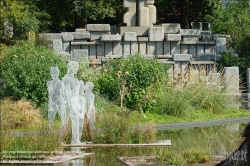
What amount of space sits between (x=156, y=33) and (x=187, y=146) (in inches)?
548

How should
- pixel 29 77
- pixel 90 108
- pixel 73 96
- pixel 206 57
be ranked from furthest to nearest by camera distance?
pixel 206 57, pixel 29 77, pixel 90 108, pixel 73 96

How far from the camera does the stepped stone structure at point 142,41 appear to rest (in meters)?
29.8

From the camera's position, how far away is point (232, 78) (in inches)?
1040

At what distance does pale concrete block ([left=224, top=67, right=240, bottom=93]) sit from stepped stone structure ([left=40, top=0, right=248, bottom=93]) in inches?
78.7

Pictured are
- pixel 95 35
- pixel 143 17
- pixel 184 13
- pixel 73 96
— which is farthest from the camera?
pixel 184 13

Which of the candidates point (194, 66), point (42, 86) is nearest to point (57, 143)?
point (42, 86)

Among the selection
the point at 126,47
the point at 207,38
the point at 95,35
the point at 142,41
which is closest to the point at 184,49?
the point at 207,38

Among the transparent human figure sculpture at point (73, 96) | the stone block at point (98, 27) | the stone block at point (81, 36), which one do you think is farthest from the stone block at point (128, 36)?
the transparent human figure sculpture at point (73, 96)

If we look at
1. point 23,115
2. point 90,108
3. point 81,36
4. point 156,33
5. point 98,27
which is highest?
point 98,27

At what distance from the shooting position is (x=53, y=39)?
30.2 metres

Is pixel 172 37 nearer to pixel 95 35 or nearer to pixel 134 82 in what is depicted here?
pixel 95 35

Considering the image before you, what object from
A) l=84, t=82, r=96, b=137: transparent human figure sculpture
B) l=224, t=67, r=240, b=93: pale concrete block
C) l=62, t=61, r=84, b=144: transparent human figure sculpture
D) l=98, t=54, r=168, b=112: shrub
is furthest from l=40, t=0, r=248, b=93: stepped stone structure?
l=62, t=61, r=84, b=144: transparent human figure sculpture

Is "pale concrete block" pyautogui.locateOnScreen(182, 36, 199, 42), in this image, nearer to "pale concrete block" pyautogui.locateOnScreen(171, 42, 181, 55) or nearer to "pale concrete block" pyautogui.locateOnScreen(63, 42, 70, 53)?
"pale concrete block" pyautogui.locateOnScreen(171, 42, 181, 55)

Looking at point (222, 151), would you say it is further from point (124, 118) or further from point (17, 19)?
point (17, 19)
